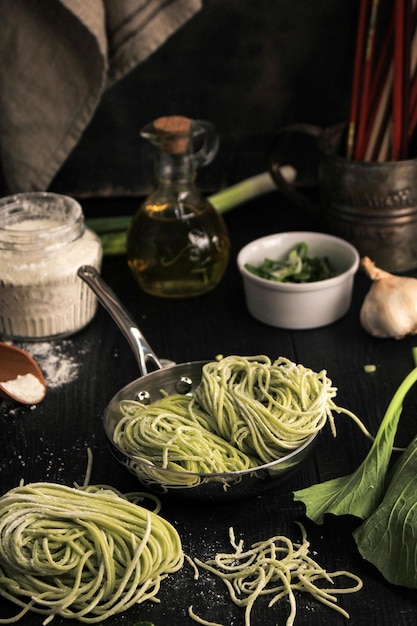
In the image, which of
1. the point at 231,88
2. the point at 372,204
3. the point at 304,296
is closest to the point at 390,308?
the point at 304,296

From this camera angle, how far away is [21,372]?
1.45 m

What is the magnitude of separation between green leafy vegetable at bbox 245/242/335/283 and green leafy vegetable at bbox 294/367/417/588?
426 millimetres

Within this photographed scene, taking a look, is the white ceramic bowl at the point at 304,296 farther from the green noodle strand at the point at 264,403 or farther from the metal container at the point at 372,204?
the green noodle strand at the point at 264,403

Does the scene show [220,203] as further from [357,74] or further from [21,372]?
[21,372]

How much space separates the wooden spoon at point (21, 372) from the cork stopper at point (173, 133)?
0.44 meters

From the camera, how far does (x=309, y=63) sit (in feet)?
6.45

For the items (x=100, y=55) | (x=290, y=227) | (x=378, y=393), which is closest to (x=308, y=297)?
(x=378, y=393)

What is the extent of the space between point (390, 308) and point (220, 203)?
539mm

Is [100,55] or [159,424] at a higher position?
[100,55]

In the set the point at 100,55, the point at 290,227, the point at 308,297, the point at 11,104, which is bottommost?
the point at 290,227

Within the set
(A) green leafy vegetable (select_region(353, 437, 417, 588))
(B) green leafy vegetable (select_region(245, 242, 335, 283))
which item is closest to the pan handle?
(B) green leafy vegetable (select_region(245, 242, 335, 283))

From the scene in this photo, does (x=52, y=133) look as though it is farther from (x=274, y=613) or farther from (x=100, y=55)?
(x=274, y=613)

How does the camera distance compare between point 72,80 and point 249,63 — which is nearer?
point 72,80

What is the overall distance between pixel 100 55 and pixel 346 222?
55cm
